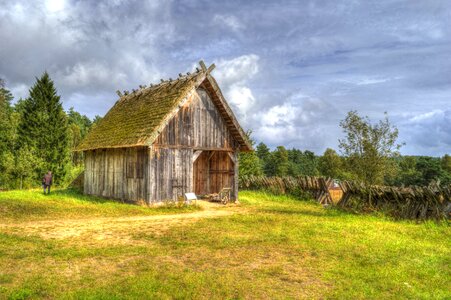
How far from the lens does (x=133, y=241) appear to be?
10.8 metres

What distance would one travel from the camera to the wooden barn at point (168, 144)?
63.0 feet

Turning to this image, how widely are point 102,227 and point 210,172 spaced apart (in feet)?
40.0

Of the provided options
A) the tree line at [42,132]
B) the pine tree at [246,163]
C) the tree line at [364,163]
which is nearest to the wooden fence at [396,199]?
the tree line at [364,163]

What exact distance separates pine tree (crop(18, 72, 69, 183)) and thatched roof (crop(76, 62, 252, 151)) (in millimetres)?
19754

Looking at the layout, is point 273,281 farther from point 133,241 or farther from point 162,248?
point 133,241

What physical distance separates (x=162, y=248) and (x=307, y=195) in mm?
15695

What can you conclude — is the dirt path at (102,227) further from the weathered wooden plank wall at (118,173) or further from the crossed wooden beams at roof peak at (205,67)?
the crossed wooden beams at roof peak at (205,67)

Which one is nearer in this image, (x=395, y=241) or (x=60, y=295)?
(x=60, y=295)

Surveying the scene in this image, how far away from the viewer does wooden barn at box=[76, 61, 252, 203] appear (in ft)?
63.0

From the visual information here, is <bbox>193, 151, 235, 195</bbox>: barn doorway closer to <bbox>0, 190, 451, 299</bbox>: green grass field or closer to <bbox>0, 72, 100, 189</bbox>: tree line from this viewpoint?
<bbox>0, 190, 451, 299</bbox>: green grass field

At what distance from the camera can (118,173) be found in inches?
835

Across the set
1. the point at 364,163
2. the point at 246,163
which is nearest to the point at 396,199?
the point at 364,163

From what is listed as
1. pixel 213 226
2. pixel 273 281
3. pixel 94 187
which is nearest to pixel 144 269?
pixel 273 281

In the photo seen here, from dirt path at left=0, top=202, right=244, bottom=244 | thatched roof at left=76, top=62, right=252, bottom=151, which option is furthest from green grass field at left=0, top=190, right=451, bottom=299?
thatched roof at left=76, top=62, right=252, bottom=151
